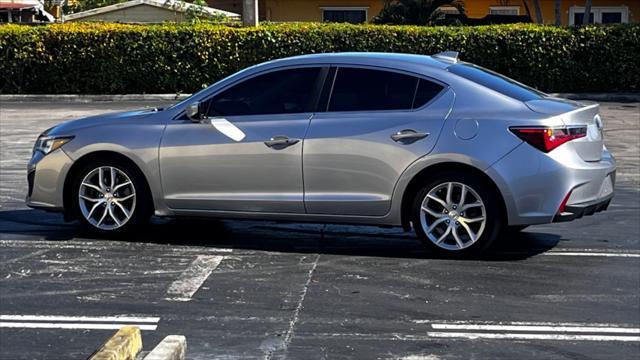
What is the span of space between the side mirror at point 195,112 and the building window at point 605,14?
25299mm

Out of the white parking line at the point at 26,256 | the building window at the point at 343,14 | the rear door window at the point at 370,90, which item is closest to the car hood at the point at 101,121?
the white parking line at the point at 26,256

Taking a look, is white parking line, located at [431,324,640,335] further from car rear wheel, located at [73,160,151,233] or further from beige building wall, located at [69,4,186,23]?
beige building wall, located at [69,4,186,23]

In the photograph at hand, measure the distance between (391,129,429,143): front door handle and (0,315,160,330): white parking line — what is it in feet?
8.44

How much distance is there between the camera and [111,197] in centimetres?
830

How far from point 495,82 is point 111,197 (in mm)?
3420

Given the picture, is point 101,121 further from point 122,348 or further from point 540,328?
point 122,348

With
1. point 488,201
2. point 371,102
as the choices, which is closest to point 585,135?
point 488,201

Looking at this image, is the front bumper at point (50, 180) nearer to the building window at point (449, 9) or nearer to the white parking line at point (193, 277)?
the white parking line at point (193, 277)

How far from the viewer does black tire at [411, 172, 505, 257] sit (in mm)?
7531

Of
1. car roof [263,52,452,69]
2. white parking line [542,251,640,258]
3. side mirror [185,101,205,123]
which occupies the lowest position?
white parking line [542,251,640,258]

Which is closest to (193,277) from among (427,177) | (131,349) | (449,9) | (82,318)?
(82,318)

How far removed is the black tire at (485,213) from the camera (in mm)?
7531

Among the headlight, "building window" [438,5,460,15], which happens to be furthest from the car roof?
"building window" [438,5,460,15]

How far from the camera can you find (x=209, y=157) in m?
8.08
